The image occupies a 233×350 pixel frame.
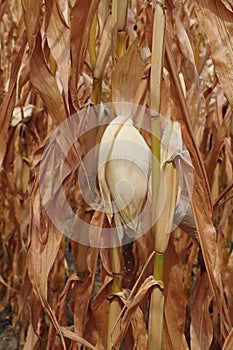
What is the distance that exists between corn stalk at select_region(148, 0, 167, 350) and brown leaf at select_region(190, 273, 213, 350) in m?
0.12

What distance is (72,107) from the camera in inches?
18.7

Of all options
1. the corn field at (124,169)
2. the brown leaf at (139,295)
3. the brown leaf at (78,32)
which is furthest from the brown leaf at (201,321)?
the brown leaf at (78,32)

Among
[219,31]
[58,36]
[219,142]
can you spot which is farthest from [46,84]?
[219,142]

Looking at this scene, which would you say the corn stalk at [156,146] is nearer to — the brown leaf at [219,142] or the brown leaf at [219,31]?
the brown leaf at [219,31]

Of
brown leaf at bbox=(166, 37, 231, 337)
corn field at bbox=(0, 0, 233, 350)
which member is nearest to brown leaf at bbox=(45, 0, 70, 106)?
corn field at bbox=(0, 0, 233, 350)

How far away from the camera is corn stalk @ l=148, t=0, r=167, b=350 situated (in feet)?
1.21

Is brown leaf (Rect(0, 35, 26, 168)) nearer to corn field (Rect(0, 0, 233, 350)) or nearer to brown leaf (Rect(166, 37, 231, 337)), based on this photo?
corn field (Rect(0, 0, 233, 350))

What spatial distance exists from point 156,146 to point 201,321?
20cm

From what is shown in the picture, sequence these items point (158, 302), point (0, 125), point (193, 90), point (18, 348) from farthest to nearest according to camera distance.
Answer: point (18, 348)
point (193, 90)
point (0, 125)
point (158, 302)

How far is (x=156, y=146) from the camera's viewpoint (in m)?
0.38

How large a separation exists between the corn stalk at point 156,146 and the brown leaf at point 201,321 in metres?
0.12

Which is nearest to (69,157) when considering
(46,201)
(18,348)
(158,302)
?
(46,201)

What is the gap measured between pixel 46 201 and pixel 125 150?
104 millimetres

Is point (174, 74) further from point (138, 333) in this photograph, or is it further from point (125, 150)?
point (138, 333)
